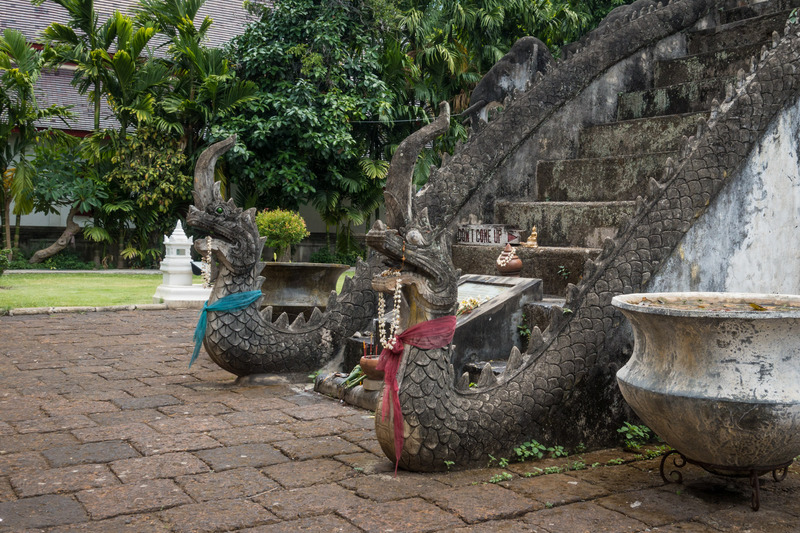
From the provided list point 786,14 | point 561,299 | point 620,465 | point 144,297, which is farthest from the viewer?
point 144,297

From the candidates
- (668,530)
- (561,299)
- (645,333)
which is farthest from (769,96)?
(668,530)

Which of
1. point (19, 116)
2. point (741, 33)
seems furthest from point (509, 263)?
point (19, 116)

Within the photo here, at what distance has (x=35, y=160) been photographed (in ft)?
56.5

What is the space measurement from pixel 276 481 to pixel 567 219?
3.64 metres

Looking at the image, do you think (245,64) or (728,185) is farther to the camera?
(245,64)

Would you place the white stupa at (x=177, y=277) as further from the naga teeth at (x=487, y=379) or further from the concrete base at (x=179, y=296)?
the naga teeth at (x=487, y=379)

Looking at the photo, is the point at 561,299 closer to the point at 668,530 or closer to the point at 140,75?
the point at 668,530

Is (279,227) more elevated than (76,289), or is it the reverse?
(279,227)

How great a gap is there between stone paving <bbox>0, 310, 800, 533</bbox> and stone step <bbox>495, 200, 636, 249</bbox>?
2.28 m

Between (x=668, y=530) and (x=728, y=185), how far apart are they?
8.17 feet

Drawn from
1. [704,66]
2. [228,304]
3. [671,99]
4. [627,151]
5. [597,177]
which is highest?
[704,66]

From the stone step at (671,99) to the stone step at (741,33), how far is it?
2.08 ft

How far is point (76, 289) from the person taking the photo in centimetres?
1317

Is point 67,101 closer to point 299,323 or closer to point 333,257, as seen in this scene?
point 333,257
